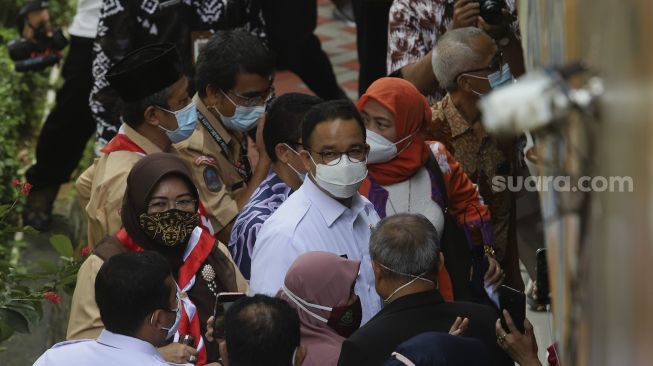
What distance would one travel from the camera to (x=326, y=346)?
120 inches

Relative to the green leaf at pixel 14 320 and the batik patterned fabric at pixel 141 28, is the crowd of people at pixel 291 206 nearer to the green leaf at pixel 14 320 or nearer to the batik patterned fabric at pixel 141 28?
the batik patterned fabric at pixel 141 28

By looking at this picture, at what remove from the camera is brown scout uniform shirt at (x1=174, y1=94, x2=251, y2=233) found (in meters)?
4.32

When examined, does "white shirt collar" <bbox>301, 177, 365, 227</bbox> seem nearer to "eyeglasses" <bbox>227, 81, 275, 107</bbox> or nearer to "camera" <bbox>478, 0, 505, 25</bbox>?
"eyeglasses" <bbox>227, 81, 275, 107</bbox>

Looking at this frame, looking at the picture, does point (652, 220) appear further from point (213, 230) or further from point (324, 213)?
point (213, 230)

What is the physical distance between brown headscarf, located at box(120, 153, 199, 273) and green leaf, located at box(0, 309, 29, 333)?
0.70 meters

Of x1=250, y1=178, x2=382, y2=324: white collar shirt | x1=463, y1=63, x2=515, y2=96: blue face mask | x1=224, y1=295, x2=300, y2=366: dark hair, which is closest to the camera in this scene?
x1=224, y1=295, x2=300, y2=366: dark hair

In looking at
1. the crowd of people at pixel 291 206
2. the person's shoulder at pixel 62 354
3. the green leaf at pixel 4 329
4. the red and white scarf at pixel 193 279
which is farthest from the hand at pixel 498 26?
the person's shoulder at pixel 62 354

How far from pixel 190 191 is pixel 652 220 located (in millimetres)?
2907

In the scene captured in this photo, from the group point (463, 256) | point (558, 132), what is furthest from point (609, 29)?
point (463, 256)

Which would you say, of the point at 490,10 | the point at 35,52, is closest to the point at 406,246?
the point at 490,10

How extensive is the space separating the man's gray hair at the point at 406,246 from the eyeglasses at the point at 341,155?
534mm

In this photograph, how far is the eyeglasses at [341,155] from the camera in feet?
11.9

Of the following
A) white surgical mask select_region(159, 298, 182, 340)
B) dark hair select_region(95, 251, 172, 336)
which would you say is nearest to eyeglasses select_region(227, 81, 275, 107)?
white surgical mask select_region(159, 298, 182, 340)

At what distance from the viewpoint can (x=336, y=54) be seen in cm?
1020
